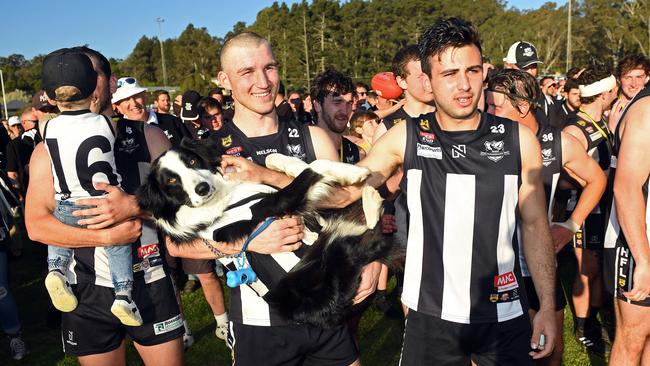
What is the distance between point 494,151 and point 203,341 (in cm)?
445

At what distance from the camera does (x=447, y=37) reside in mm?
2574

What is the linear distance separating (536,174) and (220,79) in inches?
81.7

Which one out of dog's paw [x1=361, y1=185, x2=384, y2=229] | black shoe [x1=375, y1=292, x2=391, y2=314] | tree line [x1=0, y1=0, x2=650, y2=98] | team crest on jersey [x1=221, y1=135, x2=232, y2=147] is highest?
tree line [x1=0, y1=0, x2=650, y2=98]

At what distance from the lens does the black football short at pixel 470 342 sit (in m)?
2.63

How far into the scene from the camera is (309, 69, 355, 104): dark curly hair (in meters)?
5.46

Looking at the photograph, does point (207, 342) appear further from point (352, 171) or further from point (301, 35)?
point (301, 35)

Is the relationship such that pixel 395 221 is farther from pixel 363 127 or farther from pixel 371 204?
pixel 363 127

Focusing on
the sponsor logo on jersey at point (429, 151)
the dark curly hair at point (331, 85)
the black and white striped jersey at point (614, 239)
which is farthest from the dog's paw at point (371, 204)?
the dark curly hair at point (331, 85)

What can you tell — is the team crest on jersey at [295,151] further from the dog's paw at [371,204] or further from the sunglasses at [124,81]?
the sunglasses at [124,81]

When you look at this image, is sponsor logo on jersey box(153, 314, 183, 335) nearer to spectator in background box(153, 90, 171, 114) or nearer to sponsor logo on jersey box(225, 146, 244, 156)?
sponsor logo on jersey box(225, 146, 244, 156)

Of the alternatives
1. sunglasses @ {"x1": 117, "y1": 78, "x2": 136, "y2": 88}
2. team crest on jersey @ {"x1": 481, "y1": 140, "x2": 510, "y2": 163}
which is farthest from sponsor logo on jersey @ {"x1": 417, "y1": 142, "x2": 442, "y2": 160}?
sunglasses @ {"x1": 117, "y1": 78, "x2": 136, "y2": 88}

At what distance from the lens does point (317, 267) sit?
107 inches

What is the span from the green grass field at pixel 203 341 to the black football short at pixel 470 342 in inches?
96.6

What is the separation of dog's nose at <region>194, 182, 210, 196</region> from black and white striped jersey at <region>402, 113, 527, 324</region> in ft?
4.05
